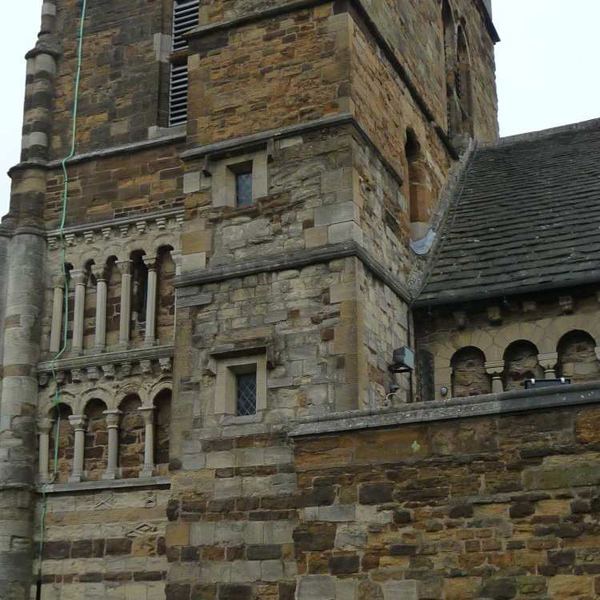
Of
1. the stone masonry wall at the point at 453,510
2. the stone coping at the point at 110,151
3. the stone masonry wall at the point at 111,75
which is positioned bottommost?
the stone masonry wall at the point at 453,510

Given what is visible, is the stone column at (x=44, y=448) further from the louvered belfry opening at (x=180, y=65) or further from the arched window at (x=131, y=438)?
the louvered belfry opening at (x=180, y=65)

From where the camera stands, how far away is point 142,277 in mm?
15805

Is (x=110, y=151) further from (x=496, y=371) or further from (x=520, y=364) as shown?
(x=520, y=364)

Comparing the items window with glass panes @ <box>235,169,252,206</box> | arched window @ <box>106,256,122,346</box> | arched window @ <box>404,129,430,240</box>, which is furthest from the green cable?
arched window @ <box>404,129,430,240</box>

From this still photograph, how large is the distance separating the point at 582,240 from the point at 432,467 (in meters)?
6.00

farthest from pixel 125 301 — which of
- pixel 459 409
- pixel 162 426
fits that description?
pixel 459 409

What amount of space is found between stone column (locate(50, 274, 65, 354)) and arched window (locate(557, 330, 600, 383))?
22.8 feet

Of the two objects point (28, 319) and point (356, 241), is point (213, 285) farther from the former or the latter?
point (28, 319)

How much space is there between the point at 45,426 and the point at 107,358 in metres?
1.30

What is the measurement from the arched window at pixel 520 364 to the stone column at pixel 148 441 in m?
4.64

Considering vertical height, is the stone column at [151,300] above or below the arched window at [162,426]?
above

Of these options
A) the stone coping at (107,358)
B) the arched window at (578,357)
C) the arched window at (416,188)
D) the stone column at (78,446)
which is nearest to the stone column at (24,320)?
the stone coping at (107,358)

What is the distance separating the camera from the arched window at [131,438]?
582 inches

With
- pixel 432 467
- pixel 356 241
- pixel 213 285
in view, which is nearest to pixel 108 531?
pixel 213 285
